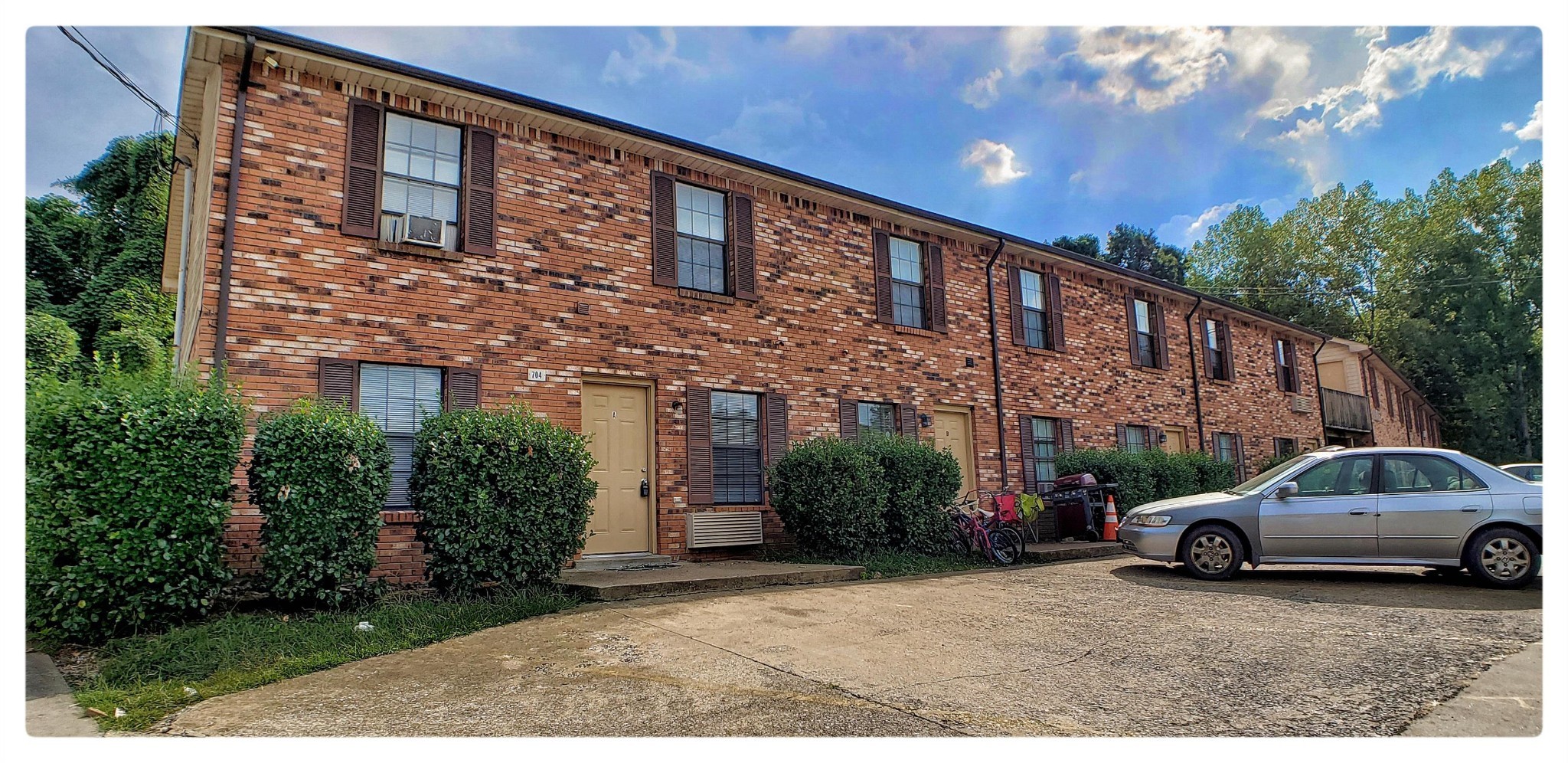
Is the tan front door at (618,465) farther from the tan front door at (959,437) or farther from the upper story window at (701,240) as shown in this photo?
the tan front door at (959,437)

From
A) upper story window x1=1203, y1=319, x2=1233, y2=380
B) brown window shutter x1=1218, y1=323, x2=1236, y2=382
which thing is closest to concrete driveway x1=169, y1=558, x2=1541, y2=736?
upper story window x1=1203, y1=319, x2=1233, y2=380

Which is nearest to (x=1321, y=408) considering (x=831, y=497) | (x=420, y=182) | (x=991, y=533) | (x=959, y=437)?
(x=959, y=437)

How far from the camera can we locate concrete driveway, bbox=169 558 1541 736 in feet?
11.8

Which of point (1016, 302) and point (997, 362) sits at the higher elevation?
point (1016, 302)

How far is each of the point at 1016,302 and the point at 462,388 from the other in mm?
10228

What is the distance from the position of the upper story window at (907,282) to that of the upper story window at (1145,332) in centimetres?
662

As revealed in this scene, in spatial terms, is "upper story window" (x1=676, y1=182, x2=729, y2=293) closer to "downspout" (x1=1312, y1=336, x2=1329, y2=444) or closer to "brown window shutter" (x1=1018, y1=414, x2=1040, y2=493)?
"brown window shutter" (x1=1018, y1=414, x2=1040, y2=493)

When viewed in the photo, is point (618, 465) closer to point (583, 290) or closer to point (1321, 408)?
point (583, 290)

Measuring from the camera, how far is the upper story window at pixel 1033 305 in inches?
603

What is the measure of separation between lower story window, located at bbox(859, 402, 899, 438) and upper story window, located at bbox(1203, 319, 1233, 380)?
11017 mm

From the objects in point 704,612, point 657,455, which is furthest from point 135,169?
point 704,612

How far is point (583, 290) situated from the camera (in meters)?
9.55

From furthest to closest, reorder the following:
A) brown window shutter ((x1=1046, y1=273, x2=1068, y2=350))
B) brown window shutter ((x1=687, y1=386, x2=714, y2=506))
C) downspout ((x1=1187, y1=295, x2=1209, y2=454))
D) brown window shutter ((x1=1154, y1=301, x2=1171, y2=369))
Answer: downspout ((x1=1187, y1=295, x2=1209, y2=454)) < brown window shutter ((x1=1154, y1=301, x2=1171, y2=369)) < brown window shutter ((x1=1046, y1=273, x2=1068, y2=350)) < brown window shutter ((x1=687, y1=386, x2=714, y2=506))

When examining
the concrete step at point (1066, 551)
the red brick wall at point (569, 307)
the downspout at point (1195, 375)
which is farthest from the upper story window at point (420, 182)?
the downspout at point (1195, 375)
